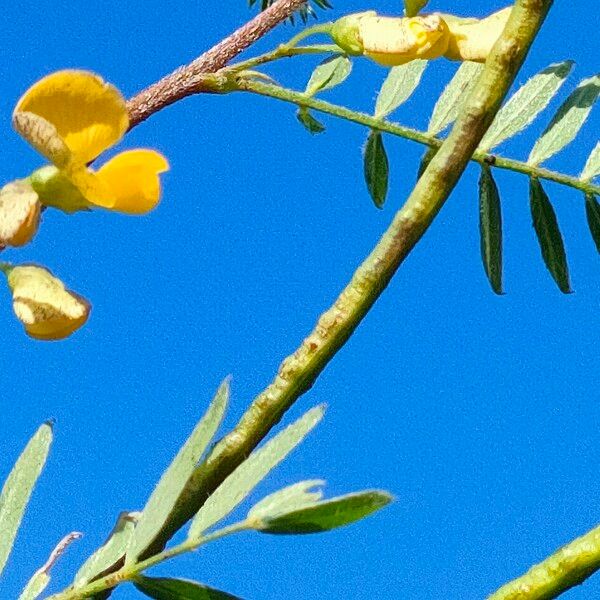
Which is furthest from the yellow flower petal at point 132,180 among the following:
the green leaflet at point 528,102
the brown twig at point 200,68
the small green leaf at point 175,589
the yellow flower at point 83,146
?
the green leaflet at point 528,102

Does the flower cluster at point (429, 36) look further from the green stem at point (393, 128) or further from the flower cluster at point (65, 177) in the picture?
the flower cluster at point (65, 177)

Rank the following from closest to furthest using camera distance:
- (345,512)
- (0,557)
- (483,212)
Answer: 1. (345,512)
2. (0,557)
3. (483,212)

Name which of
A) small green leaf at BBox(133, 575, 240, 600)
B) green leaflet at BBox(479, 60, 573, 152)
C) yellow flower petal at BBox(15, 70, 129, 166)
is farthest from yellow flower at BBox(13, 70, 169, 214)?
green leaflet at BBox(479, 60, 573, 152)

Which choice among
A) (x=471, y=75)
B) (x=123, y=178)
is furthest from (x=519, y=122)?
(x=123, y=178)

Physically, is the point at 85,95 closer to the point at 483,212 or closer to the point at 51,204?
the point at 51,204

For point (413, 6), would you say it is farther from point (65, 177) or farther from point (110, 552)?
point (110, 552)

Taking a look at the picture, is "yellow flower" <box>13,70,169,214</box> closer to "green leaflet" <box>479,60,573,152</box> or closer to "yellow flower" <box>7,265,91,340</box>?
"yellow flower" <box>7,265,91,340</box>
